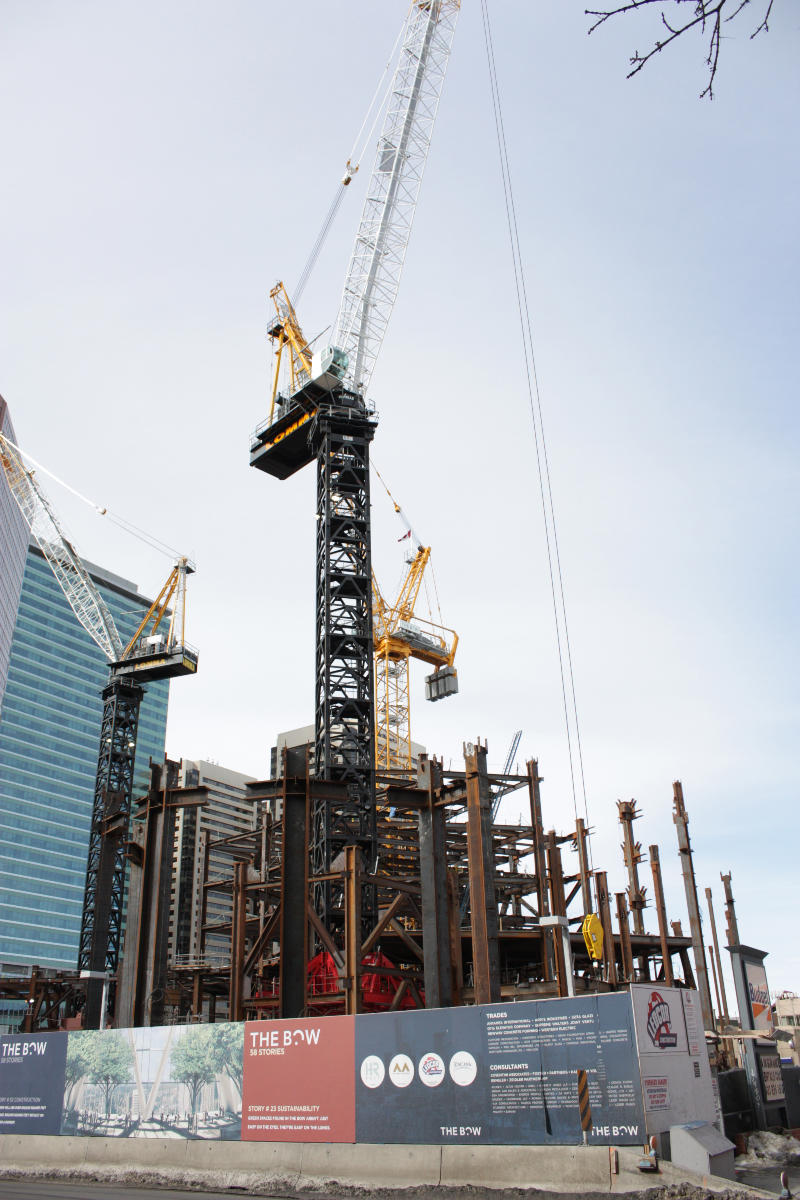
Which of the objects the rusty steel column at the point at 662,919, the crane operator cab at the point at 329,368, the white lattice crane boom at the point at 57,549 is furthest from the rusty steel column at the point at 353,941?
the white lattice crane boom at the point at 57,549

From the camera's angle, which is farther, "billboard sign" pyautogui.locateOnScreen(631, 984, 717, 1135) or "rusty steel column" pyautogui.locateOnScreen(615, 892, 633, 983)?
"rusty steel column" pyautogui.locateOnScreen(615, 892, 633, 983)

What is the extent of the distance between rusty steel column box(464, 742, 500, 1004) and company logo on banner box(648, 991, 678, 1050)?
707cm

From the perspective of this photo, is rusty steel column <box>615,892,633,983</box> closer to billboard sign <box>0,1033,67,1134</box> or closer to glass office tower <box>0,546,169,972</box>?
billboard sign <box>0,1033,67,1134</box>

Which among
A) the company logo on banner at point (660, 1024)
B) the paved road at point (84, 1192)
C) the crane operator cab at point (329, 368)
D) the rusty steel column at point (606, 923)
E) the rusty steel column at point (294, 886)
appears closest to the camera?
the company logo on banner at point (660, 1024)

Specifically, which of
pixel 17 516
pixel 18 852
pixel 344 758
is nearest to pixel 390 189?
pixel 344 758

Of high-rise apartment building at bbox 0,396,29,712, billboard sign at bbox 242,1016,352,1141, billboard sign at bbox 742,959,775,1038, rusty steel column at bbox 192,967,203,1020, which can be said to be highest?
high-rise apartment building at bbox 0,396,29,712

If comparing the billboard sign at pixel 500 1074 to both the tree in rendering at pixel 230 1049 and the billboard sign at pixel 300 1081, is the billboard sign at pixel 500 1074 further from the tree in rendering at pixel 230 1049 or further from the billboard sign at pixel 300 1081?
the tree in rendering at pixel 230 1049

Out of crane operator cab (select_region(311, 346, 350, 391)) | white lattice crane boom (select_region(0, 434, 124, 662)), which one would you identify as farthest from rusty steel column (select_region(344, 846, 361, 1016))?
white lattice crane boom (select_region(0, 434, 124, 662))

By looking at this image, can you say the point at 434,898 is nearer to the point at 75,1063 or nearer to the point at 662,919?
the point at 75,1063

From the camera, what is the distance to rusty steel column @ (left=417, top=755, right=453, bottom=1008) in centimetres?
2466

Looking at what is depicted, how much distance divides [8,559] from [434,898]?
148 meters

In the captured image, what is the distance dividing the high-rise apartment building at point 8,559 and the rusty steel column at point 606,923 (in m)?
128

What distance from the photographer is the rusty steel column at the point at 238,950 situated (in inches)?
1166

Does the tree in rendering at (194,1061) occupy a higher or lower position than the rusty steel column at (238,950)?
lower
